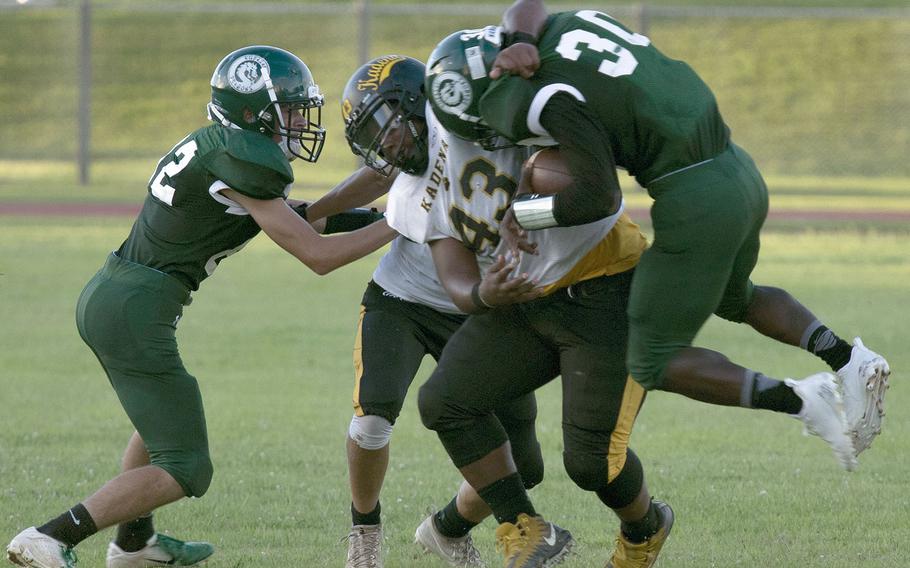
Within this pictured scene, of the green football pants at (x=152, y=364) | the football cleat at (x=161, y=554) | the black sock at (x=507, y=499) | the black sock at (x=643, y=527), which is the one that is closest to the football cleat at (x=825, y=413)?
the black sock at (x=643, y=527)

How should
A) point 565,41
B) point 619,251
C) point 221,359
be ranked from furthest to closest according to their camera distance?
point 221,359, point 619,251, point 565,41

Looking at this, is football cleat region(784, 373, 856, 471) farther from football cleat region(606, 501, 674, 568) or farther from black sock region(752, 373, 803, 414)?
football cleat region(606, 501, 674, 568)

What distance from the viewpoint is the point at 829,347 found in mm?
4578

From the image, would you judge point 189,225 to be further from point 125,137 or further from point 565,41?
point 125,137

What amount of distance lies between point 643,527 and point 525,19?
5.68ft

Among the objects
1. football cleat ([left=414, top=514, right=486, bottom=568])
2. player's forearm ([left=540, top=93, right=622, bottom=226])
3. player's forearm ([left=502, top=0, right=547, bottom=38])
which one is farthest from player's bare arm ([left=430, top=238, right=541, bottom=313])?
football cleat ([left=414, top=514, right=486, bottom=568])

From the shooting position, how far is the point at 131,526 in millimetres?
4895

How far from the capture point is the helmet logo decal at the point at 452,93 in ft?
13.7

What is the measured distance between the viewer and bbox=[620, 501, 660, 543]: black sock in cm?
453

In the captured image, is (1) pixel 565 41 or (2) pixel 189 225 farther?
(2) pixel 189 225

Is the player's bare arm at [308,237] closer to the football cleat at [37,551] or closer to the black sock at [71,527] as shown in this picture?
the black sock at [71,527]

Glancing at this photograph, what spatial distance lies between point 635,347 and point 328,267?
116 cm

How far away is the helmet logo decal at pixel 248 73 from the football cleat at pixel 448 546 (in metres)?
1.73

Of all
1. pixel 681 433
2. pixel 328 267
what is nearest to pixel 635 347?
pixel 328 267
